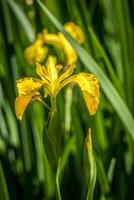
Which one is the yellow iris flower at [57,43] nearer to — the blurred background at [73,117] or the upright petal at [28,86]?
the blurred background at [73,117]

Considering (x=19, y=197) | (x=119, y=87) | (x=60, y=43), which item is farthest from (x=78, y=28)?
(x=19, y=197)

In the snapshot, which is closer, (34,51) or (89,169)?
(89,169)

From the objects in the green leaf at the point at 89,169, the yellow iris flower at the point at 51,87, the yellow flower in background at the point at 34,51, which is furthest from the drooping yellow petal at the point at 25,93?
the yellow flower in background at the point at 34,51

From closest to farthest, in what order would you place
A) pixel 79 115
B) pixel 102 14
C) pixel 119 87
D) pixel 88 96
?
pixel 88 96 < pixel 119 87 < pixel 79 115 < pixel 102 14

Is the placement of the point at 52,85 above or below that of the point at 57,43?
below

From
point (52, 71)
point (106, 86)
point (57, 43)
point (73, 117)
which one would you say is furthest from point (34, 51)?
point (52, 71)

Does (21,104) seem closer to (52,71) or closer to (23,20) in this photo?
(52,71)

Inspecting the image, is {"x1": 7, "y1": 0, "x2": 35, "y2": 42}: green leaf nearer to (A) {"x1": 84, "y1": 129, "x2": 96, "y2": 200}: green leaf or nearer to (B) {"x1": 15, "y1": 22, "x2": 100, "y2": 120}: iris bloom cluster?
(B) {"x1": 15, "y1": 22, "x2": 100, "y2": 120}: iris bloom cluster

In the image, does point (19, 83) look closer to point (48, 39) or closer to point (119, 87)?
point (119, 87)

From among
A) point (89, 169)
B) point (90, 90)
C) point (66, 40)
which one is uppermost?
point (66, 40)
